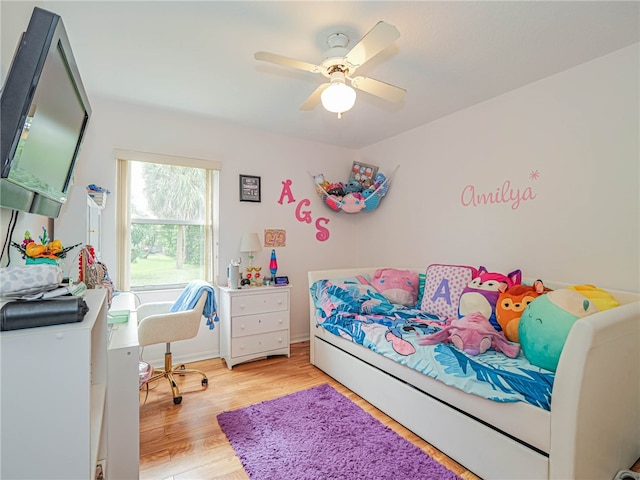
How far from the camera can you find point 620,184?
1.98m

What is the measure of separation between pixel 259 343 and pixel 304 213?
61.4 inches

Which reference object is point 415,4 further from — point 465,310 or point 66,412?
point 66,412

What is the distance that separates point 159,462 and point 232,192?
235cm

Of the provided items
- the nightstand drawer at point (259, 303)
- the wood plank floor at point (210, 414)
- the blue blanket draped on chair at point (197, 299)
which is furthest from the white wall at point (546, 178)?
the blue blanket draped on chair at point (197, 299)

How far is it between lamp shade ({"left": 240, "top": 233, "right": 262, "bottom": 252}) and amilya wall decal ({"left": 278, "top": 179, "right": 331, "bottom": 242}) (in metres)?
0.59

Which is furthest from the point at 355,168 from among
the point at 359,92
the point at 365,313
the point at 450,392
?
the point at 450,392

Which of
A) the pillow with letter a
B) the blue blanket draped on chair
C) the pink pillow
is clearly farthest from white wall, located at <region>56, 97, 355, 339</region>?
the pillow with letter a

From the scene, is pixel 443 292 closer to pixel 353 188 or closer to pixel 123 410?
pixel 353 188

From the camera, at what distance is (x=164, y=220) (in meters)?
3.10

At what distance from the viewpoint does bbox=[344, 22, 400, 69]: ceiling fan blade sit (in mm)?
1381

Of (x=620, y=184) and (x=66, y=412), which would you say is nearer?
(x=66, y=412)

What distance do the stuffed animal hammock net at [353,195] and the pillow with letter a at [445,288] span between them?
1.13m

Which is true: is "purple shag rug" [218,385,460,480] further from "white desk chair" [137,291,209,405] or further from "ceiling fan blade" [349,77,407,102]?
"ceiling fan blade" [349,77,407,102]

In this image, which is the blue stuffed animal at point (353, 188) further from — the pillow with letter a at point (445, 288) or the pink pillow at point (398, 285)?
the pillow with letter a at point (445, 288)
